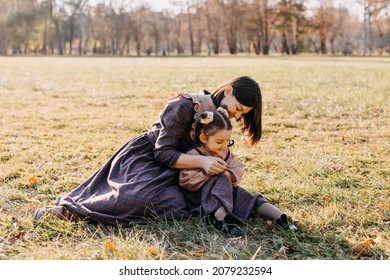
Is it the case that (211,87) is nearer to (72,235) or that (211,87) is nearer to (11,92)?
(11,92)

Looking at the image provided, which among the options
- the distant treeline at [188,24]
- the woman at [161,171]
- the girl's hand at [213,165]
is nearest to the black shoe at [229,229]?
the woman at [161,171]

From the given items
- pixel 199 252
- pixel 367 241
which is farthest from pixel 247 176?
pixel 199 252

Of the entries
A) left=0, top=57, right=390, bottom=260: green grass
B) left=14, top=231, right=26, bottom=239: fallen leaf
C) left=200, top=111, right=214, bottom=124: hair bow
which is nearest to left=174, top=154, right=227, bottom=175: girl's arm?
left=200, top=111, right=214, bottom=124: hair bow

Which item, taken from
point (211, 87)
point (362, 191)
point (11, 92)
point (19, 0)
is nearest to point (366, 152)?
point (362, 191)

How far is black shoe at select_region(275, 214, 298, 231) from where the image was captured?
138 inches

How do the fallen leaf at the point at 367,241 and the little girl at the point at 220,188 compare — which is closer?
the fallen leaf at the point at 367,241

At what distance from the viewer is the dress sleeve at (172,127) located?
3.71m

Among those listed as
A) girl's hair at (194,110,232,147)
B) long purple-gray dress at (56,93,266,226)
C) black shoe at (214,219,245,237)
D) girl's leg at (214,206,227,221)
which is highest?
girl's hair at (194,110,232,147)

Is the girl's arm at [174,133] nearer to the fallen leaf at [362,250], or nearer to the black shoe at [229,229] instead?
the black shoe at [229,229]

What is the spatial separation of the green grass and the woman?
4.5 inches

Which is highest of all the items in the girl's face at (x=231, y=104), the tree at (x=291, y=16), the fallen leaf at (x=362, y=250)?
the tree at (x=291, y=16)

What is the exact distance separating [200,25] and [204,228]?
5950 cm

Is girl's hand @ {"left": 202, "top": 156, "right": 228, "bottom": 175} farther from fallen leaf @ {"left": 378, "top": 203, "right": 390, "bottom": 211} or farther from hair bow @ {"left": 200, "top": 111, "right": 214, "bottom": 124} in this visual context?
fallen leaf @ {"left": 378, "top": 203, "right": 390, "bottom": 211}

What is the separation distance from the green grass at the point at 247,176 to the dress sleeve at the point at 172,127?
494mm
